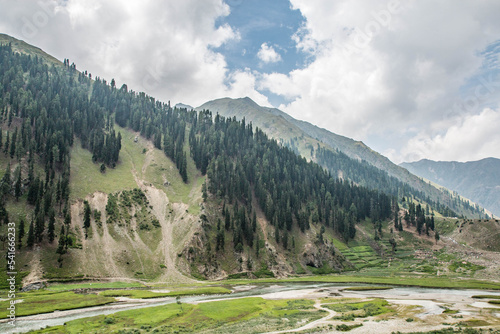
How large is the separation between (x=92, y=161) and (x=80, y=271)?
86907 mm

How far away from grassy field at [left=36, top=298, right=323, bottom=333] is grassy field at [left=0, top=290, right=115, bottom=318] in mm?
13706

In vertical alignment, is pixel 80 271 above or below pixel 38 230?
below

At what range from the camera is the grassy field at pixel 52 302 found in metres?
56.7

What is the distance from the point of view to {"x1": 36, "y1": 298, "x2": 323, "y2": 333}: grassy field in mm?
45844

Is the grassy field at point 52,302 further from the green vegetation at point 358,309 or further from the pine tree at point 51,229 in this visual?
the green vegetation at point 358,309

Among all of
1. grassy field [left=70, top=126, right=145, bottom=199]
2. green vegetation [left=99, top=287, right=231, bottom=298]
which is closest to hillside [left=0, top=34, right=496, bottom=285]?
grassy field [left=70, top=126, right=145, bottom=199]

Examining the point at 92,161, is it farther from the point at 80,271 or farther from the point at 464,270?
the point at 464,270

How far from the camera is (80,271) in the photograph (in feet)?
321

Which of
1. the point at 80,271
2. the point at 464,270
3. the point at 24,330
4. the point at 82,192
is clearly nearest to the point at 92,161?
the point at 82,192

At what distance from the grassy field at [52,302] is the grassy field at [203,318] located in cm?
1371

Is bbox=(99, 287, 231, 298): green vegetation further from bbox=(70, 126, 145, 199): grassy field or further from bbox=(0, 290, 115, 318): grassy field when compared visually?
bbox=(70, 126, 145, 199): grassy field

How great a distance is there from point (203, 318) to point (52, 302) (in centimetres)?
3754

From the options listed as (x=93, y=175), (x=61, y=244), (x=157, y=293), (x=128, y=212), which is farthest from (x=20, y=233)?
(x=93, y=175)

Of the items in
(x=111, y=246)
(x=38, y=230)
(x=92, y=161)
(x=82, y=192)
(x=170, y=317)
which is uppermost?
(x=92, y=161)
